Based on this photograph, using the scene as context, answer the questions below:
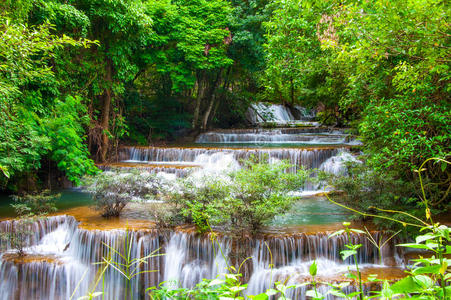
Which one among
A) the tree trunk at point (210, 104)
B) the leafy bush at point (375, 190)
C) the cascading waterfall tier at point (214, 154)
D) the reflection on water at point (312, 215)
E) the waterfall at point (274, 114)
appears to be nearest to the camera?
the leafy bush at point (375, 190)

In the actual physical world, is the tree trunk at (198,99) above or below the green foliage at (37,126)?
above

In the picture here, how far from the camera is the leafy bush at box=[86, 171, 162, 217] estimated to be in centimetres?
762

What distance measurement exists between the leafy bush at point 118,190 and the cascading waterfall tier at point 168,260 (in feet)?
3.55

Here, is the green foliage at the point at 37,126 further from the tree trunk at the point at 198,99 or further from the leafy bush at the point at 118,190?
the tree trunk at the point at 198,99

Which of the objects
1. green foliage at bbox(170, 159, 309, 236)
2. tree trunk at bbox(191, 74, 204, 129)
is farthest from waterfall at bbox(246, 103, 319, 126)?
green foliage at bbox(170, 159, 309, 236)

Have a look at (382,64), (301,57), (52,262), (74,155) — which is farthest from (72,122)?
(382,64)

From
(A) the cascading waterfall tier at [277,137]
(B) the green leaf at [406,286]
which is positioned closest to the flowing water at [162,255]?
(B) the green leaf at [406,286]

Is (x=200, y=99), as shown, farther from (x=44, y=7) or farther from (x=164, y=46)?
(x=44, y=7)

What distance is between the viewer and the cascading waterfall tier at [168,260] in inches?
237

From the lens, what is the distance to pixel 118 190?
7.79 meters

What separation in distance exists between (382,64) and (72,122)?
9.31 metres

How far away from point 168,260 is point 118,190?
2343mm

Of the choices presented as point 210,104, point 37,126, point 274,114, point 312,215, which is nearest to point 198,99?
point 210,104

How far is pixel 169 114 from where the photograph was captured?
61.2ft
